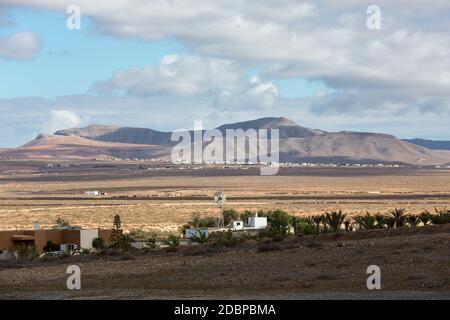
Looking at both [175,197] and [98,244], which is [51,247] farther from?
[175,197]

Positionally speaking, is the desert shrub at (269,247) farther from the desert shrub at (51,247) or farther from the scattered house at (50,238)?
the desert shrub at (51,247)

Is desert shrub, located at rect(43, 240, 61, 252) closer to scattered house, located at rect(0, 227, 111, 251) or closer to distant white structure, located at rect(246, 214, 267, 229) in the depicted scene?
scattered house, located at rect(0, 227, 111, 251)

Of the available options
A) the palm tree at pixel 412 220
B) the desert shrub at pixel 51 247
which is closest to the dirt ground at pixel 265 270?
the palm tree at pixel 412 220

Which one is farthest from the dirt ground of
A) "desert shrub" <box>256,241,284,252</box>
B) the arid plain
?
the arid plain

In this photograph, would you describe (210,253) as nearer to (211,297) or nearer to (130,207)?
(211,297)
